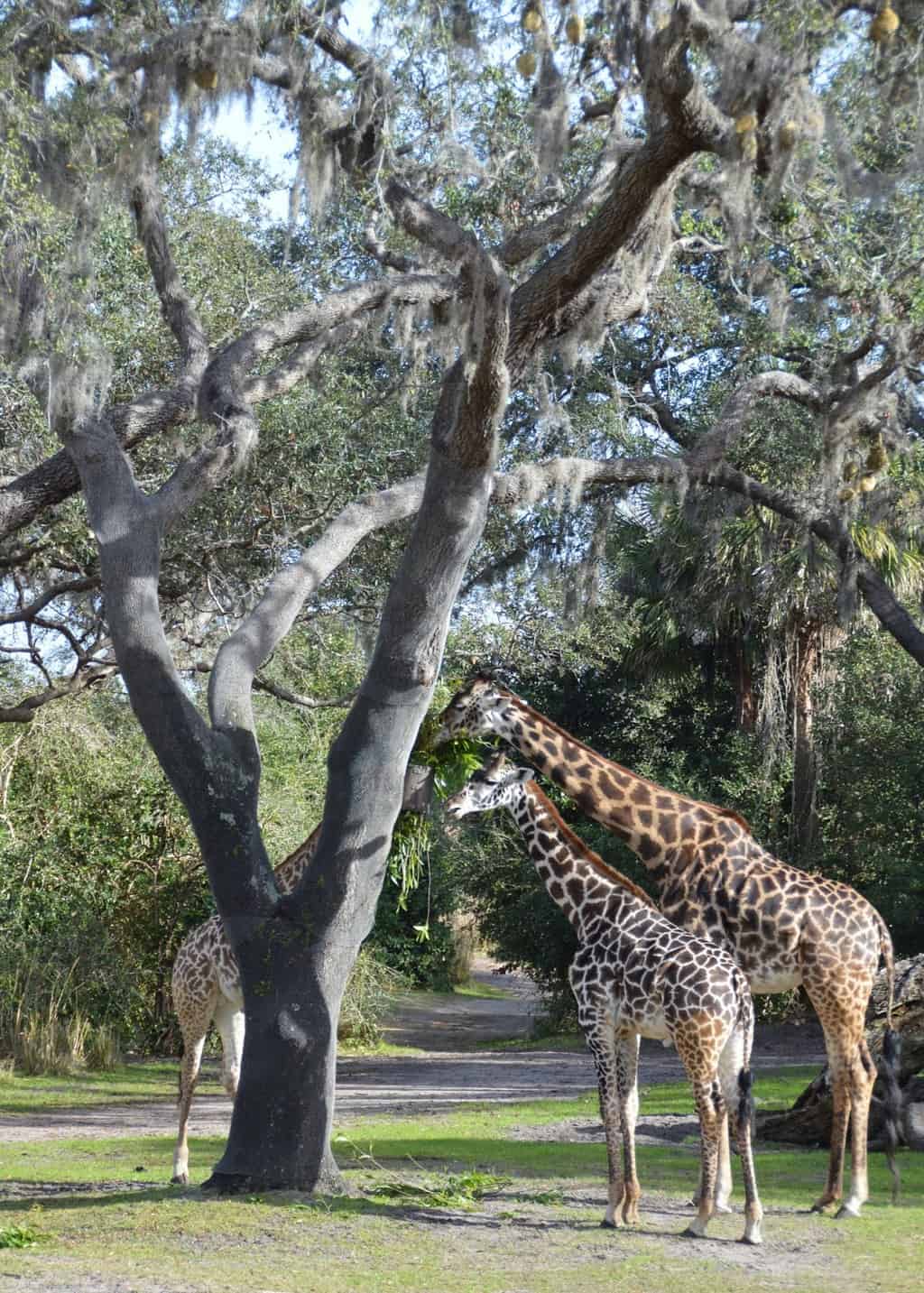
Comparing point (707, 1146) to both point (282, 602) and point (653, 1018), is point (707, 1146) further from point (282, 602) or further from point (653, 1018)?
point (282, 602)

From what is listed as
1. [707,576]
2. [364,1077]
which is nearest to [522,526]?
[707,576]

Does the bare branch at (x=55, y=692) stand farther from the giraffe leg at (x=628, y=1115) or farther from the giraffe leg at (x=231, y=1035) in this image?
the giraffe leg at (x=628, y=1115)

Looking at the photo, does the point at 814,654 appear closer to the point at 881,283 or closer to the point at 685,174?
the point at 881,283

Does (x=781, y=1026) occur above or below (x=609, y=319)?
below

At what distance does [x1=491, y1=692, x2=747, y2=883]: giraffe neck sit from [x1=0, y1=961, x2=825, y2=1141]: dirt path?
10.3 feet

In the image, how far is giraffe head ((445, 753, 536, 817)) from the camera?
10086mm

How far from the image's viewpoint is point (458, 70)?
32.9ft

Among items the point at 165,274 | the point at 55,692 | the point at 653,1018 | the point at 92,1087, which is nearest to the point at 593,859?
the point at 653,1018

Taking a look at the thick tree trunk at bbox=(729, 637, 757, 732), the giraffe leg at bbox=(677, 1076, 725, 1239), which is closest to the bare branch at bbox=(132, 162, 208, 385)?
the giraffe leg at bbox=(677, 1076, 725, 1239)

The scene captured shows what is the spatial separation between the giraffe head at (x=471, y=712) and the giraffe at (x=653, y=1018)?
1496 millimetres

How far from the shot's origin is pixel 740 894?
10.4 meters

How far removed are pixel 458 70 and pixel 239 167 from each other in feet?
27.8

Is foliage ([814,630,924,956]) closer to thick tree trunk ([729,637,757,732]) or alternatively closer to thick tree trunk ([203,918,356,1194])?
thick tree trunk ([729,637,757,732])

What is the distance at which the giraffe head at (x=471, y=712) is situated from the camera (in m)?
10.7
